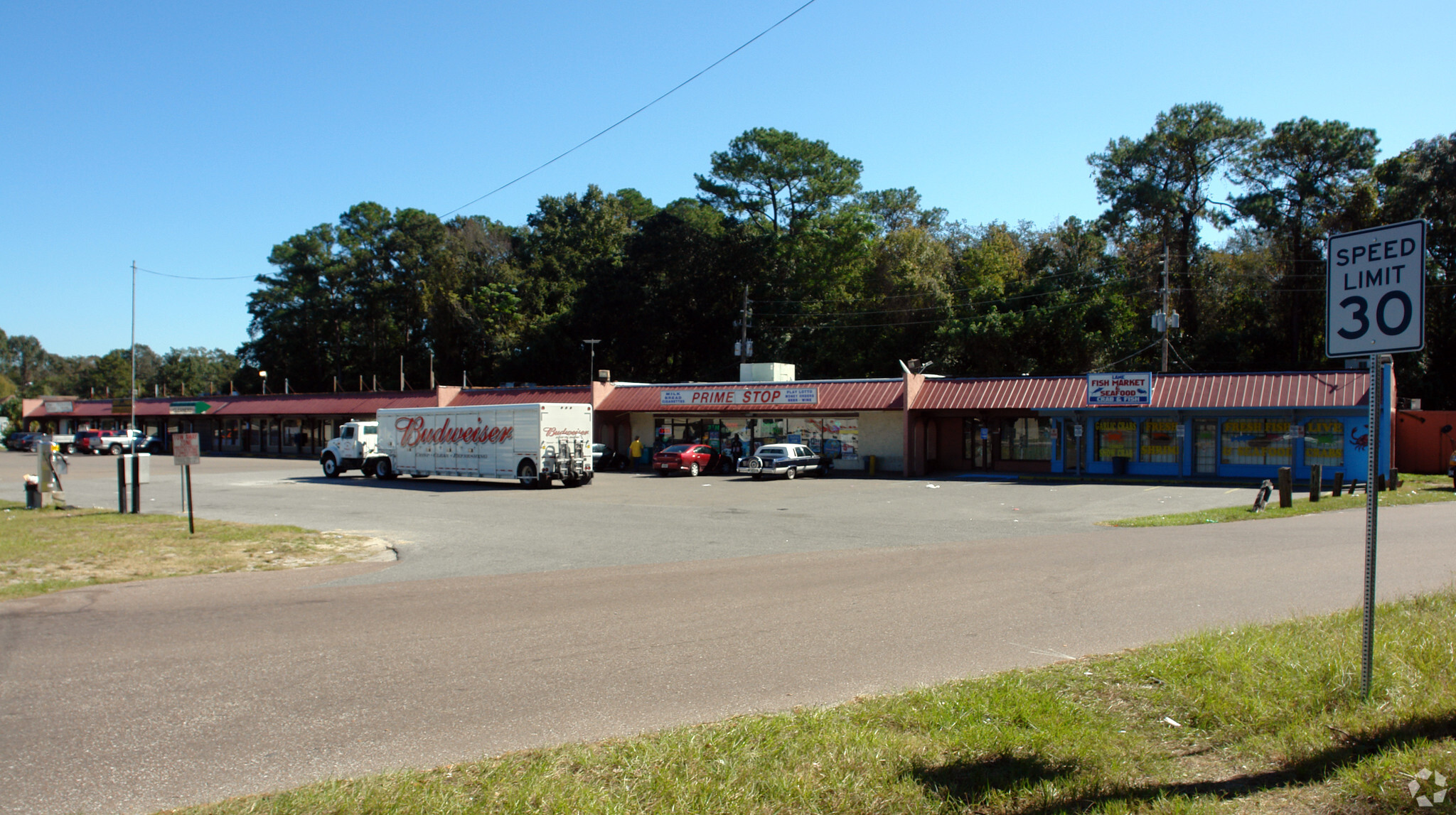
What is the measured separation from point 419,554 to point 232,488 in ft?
64.6

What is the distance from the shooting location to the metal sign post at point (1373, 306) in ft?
17.2

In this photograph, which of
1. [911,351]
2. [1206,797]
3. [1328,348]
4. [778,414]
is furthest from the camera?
[911,351]

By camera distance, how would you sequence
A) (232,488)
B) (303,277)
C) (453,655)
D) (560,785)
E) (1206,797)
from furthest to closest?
(303,277) < (232,488) < (453,655) < (560,785) < (1206,797)

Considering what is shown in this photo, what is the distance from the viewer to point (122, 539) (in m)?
16.5

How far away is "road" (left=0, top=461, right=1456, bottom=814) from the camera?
573 cm

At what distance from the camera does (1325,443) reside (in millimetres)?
32625

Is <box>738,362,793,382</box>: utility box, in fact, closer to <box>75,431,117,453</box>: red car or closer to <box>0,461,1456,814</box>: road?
<box>0,461,1456,814</box>: road

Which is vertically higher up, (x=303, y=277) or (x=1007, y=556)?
(x=303, y=277)

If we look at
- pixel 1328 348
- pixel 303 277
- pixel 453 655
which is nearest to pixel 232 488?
pixel 453 655

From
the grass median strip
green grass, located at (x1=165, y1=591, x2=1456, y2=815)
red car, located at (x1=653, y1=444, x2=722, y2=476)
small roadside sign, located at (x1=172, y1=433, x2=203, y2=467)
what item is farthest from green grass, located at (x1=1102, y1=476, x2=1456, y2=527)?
red car, located at (x1=653, y1=444, x2=722, y2=476)

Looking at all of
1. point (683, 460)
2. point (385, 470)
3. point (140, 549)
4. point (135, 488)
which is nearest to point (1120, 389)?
point (683, 460)

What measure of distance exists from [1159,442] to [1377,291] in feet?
109

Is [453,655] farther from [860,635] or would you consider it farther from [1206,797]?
[1206,797]

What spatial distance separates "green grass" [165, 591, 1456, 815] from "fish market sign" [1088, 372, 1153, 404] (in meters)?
30.0
